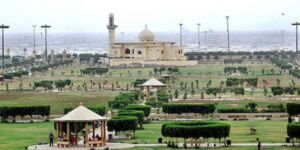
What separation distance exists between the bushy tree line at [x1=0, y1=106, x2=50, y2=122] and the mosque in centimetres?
9168

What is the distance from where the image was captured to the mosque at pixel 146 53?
18038 centimetres

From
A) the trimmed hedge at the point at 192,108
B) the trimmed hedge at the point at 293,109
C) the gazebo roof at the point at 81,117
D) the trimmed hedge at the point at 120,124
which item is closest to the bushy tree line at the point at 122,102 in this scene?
the trimmed hedge at the point at 192,108

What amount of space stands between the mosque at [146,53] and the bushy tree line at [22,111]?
9168 cm

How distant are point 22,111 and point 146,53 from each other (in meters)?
97.9

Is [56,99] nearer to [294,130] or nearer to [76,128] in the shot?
[76,128]

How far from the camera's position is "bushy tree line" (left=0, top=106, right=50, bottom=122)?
277ft

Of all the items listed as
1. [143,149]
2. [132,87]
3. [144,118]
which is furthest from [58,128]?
[132,87]

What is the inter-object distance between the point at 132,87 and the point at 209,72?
3200 cm

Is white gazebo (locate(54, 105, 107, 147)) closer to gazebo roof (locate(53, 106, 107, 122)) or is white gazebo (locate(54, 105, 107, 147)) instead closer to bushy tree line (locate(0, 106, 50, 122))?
gazebo roof (locate(53, 106, 107, 122))

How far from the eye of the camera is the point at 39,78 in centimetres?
14838

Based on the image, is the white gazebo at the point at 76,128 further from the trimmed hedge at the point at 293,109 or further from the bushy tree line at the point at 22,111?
the trimmed hedge at the point at 293,109

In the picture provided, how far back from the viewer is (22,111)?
3344 inches

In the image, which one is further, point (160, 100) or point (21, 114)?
point (160, 100)

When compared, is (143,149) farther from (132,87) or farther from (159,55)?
(159,55)
